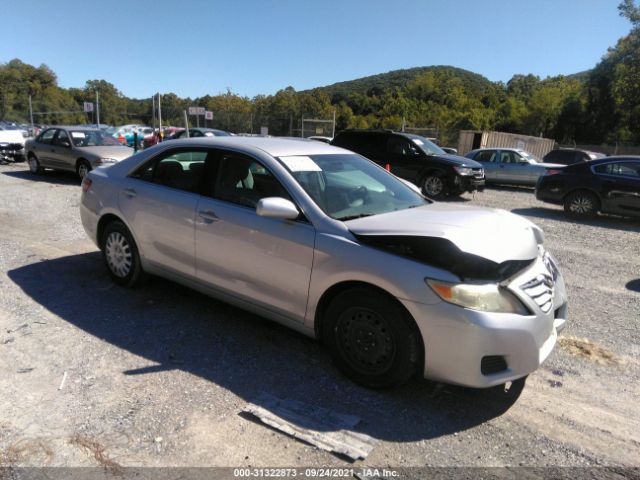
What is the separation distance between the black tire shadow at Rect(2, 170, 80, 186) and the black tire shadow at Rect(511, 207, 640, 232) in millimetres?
12247

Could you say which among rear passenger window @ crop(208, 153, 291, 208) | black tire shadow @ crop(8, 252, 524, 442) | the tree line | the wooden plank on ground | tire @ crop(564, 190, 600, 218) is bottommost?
the wooden plank on ground

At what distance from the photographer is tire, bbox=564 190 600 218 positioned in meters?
10.8

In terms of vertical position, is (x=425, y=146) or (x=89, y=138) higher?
(x=425, y=146)

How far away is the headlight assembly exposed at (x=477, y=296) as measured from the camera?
9.21 feet

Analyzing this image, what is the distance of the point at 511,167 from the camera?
55.7 ft

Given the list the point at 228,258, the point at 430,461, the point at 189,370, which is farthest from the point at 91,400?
the point at 430,461

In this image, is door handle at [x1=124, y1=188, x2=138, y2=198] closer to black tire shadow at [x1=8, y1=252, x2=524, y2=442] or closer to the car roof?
the car roof

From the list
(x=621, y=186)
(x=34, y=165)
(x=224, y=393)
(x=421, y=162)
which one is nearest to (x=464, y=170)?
(x=421, y=162)

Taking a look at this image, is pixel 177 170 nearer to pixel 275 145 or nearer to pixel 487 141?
pixel 275 145

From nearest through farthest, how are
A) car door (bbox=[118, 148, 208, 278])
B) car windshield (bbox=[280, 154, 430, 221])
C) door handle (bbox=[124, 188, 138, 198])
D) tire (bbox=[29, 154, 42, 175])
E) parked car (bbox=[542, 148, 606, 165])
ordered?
car windshield (bbox=[280, 154, 430, 221]), car door (bbox=[118, 148, 208, 278]), door handle (bbox=[124, 188, 138, 198]), tire (bbox=[29, 154, 42, 175]), parked car (bbox=[542, 148, 606, 165])

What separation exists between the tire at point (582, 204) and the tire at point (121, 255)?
399 inches

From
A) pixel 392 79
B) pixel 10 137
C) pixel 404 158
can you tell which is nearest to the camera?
pixel 404 158

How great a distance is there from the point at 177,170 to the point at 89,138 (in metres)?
10.6

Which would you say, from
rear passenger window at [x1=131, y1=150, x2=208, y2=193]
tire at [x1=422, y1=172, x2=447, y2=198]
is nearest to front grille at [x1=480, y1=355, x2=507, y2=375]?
rear passenger window at [x1=131, y1=150, x2=208, y2=193]
